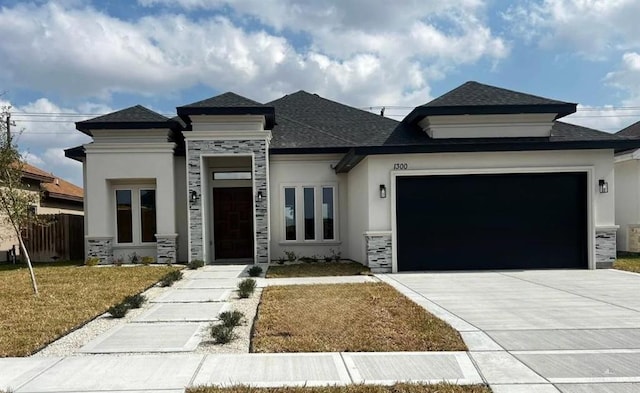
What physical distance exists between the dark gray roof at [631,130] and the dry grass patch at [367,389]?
18466mm

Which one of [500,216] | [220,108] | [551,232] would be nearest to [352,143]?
[220,108]

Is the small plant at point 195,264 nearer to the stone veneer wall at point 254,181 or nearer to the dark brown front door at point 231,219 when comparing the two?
the stone veneer wall at point 254,181

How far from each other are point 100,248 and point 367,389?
13490 millimetres

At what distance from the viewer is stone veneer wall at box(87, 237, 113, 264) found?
1546cm

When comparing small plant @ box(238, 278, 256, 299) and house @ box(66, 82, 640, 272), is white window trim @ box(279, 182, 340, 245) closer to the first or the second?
house @ box(66, 82, 640, 272)

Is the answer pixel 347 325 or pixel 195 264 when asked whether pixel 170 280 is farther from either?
pixel 347 325

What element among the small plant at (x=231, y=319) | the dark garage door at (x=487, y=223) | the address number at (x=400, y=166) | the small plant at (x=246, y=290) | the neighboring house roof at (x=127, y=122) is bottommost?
the small plant at (x=246, y=290)

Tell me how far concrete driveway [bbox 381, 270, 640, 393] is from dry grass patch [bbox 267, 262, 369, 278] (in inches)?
62.8

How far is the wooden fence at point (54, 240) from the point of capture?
17.1 meters

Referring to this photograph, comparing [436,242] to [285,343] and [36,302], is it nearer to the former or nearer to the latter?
[285,343]

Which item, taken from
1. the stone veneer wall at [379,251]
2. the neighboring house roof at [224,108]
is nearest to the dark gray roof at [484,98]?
the stone veneer wall at [379,251]

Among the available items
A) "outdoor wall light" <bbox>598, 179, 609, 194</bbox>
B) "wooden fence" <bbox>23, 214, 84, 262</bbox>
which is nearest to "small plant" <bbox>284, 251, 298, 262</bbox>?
"wooden fence" <bbox>23, 214, 84, 262</bbox>

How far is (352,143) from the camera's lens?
1617 cm

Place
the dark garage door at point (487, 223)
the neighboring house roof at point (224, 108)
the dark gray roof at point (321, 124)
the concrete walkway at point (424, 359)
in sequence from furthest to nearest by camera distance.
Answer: the dark gray roof at point (321, 124), the neighboring house roof at point (224, 108), the dark garage door at point (487, 223), the concrete walkway at point (424, 359)
